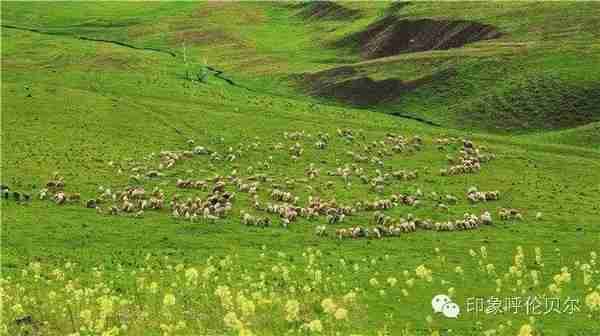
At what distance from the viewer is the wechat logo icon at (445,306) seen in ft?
93.4

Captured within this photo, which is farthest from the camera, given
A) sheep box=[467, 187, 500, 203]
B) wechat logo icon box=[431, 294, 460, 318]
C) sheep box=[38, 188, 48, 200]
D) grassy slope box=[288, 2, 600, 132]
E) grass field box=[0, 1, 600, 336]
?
grassy slope box=[288, 2, 600, 132]

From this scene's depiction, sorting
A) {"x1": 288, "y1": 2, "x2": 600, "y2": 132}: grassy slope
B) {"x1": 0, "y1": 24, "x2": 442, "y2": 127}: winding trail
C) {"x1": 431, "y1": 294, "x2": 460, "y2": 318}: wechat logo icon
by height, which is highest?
{"x1": 431, "y1": 294, "x2": 460, "y2": 318}: wechat logo icon

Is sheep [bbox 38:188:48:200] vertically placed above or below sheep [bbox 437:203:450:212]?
below

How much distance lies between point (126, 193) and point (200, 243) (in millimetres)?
10854

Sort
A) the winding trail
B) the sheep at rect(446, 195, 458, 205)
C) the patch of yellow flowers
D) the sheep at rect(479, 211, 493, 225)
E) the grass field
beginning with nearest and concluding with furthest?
1. the patch of yellow flowers
2. the grass field
3. the sheep at rect(479, 211, 493, 225)
4. the sheep at rect(446, 195, 458, 205)
5. the winding trail

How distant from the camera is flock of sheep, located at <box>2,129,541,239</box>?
142 ft

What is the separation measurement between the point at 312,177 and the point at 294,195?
4.28 metres

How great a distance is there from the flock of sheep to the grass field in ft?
0.92

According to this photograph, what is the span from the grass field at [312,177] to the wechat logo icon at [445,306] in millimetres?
555

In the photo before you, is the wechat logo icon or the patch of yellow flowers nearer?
the patch of yellow flowers

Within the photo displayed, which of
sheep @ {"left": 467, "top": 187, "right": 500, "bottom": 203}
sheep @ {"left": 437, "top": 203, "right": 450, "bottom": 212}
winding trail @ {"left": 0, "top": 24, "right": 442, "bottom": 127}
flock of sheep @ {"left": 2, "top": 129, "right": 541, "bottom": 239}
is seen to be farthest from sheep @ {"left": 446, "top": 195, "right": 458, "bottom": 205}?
winding trail @ {"left": 0, "top": 24, "right": 442, "bottom": 127}

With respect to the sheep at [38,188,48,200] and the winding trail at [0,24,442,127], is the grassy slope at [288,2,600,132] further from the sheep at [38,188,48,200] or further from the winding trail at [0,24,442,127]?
the sheep at [38,188,48,200]

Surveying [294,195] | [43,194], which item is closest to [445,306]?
[294,195]

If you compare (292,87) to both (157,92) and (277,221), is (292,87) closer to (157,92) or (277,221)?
(157,92)
